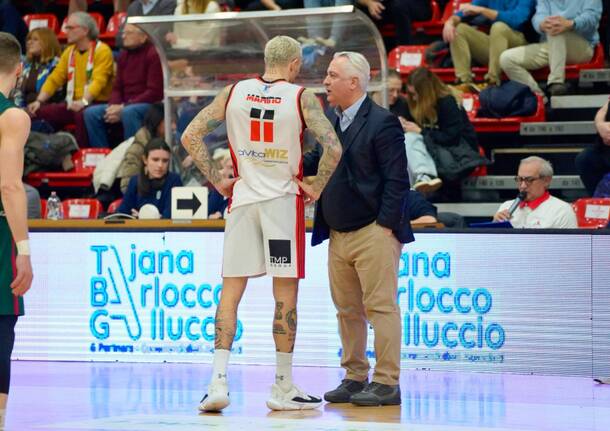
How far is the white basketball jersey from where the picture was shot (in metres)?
7.71

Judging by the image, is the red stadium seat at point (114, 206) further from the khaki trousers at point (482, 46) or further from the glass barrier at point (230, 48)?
the khaki trousers at point (482, 46)

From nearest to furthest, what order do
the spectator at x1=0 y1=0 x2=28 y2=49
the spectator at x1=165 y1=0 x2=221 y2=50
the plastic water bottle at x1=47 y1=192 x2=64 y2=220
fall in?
the plastic water bottle at x1=47 y1=192 x2=64 y2=220 → the spectator at x1=165 y1=0 x2=221 y2=50 → the spectator at x1=0 y1=0 x2=28 y2=49

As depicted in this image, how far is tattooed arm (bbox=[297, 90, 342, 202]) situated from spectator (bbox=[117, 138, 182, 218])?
4357 millimetres

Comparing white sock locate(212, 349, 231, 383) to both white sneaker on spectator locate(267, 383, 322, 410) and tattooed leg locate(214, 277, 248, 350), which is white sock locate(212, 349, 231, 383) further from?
white sneaker on spectator locate(267, 383, 322, 410)

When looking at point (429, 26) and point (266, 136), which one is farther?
point (429, 26)

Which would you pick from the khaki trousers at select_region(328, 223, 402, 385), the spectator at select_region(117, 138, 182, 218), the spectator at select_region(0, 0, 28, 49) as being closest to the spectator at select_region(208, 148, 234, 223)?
the spectator at select_region(117, 138, 182, 218)

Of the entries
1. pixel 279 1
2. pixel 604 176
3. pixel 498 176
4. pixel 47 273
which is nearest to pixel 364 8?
pixel 279 1

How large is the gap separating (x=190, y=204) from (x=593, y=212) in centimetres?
341

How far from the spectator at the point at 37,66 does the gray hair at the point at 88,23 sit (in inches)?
29.0

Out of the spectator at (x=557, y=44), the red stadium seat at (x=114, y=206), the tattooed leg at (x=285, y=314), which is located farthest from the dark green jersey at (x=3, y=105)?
the spectator at (x=557, y=44)

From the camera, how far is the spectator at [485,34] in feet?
46.4

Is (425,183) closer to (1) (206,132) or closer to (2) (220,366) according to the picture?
(1) (206,132)

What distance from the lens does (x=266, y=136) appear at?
774 centimetres

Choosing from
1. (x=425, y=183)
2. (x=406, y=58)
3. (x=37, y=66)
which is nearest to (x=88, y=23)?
(x=37, y=66)
